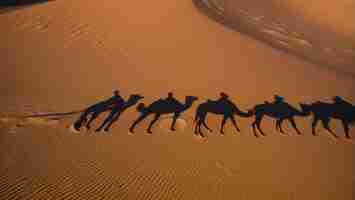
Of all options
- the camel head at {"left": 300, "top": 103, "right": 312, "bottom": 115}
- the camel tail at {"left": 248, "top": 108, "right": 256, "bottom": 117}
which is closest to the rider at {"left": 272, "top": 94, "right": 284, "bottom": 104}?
the camel head at {"left": 300, "top": 103, "right": 312, "bottom": 115}

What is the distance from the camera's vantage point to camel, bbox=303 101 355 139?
24.4ft

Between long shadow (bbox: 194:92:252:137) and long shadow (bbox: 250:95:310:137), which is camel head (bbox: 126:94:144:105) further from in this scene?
long shadow (bbox: 250:95:310:137)

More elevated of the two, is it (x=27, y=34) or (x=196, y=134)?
(x=27, y=34)

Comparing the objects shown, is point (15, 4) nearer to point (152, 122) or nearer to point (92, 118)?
point (92, 118)

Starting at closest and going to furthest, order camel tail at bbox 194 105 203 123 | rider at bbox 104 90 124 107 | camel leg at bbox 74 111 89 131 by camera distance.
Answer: camel leg at bbox 74 111 89 131 → camel tail at bbox 194 105 203 123 → rider at bbox 104 90 124 107

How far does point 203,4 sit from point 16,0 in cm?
747

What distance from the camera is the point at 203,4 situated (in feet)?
51.2

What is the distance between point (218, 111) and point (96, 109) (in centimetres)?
255

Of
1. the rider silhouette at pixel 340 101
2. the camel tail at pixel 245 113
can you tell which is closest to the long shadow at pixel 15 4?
the camel tail at pixel 245 113

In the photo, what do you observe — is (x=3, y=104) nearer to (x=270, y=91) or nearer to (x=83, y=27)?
(x=83, y=27)

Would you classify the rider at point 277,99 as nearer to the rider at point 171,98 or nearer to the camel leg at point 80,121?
the rider at point 171,98

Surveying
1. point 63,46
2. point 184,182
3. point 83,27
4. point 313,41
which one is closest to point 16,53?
Result: point 63,46

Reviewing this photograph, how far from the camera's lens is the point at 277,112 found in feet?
25.6

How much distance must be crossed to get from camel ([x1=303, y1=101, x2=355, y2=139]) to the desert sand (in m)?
0.16
